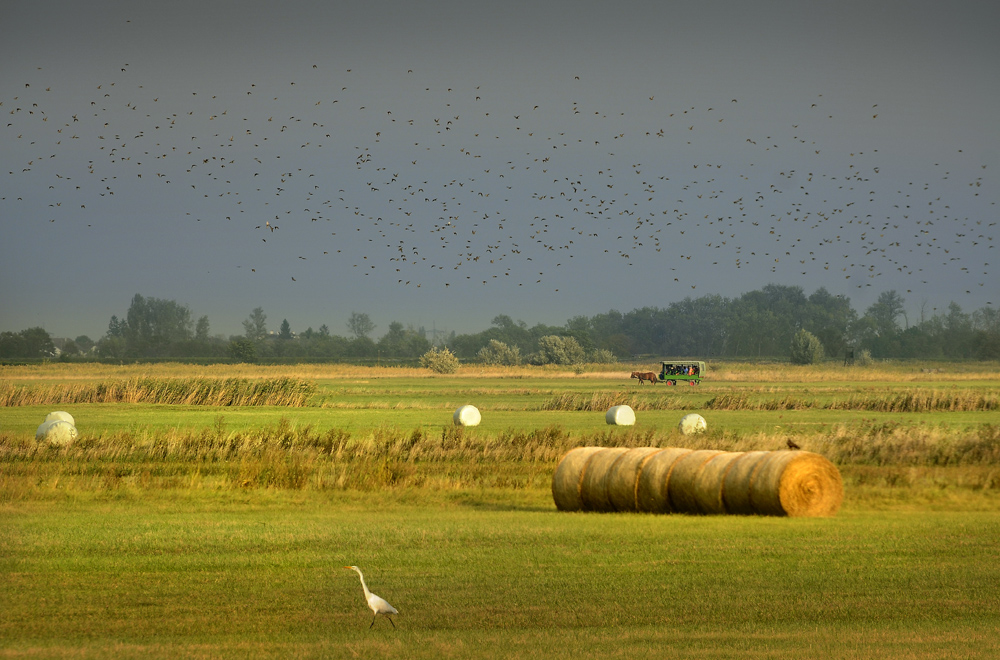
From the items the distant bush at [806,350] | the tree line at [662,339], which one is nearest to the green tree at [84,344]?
the tree line at [662,339]

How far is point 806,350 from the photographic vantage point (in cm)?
12794

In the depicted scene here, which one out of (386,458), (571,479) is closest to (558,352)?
(386,458)

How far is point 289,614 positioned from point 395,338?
579 ft

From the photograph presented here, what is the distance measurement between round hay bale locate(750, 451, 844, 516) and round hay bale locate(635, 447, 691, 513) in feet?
4.96

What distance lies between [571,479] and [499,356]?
125 meters

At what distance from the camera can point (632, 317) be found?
18912 centimetres

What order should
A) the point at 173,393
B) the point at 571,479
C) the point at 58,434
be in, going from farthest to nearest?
the point at 173,393, the point at 58,434, the point at 571,479

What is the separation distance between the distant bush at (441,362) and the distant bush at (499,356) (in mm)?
17202

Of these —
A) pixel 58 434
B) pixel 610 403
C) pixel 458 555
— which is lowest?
pixel 610 403

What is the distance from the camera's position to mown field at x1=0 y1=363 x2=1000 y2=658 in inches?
Answer: 409

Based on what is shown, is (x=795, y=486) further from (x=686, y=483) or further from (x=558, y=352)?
(x=558, y=352)

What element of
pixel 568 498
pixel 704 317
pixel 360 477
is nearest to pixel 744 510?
pixel 568 498

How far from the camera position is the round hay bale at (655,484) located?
728 inches

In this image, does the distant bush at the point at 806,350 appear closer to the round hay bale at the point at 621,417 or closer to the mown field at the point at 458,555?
the round hay bale at the point at 621,417
